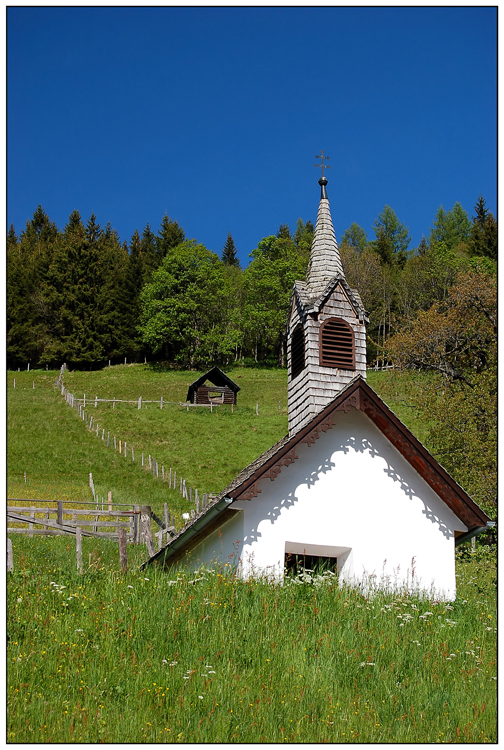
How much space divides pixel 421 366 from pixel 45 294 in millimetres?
63916

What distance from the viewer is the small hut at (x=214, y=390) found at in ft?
179

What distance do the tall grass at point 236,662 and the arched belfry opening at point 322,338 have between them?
5.90 m

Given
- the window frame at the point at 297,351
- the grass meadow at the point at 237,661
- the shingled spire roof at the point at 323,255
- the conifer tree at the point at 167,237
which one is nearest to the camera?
the grass meadow at the point at 237,661

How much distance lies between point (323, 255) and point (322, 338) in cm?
305

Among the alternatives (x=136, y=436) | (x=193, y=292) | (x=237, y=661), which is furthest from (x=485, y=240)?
(x=237, y=661)

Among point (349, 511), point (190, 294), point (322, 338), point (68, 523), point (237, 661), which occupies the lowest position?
point (68, 523)

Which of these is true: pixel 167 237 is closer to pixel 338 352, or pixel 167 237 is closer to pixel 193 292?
pixel 193 292

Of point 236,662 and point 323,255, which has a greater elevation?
point 323,255

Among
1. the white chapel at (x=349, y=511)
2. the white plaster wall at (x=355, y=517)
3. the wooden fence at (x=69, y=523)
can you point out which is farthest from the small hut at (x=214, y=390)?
the white plaster wall at (x=355, y=517)

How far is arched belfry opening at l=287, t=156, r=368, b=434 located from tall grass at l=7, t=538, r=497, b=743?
5.90m

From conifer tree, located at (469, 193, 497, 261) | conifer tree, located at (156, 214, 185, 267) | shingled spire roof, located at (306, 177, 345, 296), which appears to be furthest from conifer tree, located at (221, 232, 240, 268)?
shingled spire roof, located at (306, 177, 345, 296)

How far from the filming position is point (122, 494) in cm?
3092

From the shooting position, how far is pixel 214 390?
181 feet

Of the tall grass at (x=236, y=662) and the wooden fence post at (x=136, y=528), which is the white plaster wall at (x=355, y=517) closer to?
the tall grass at (x=236, y=662)
